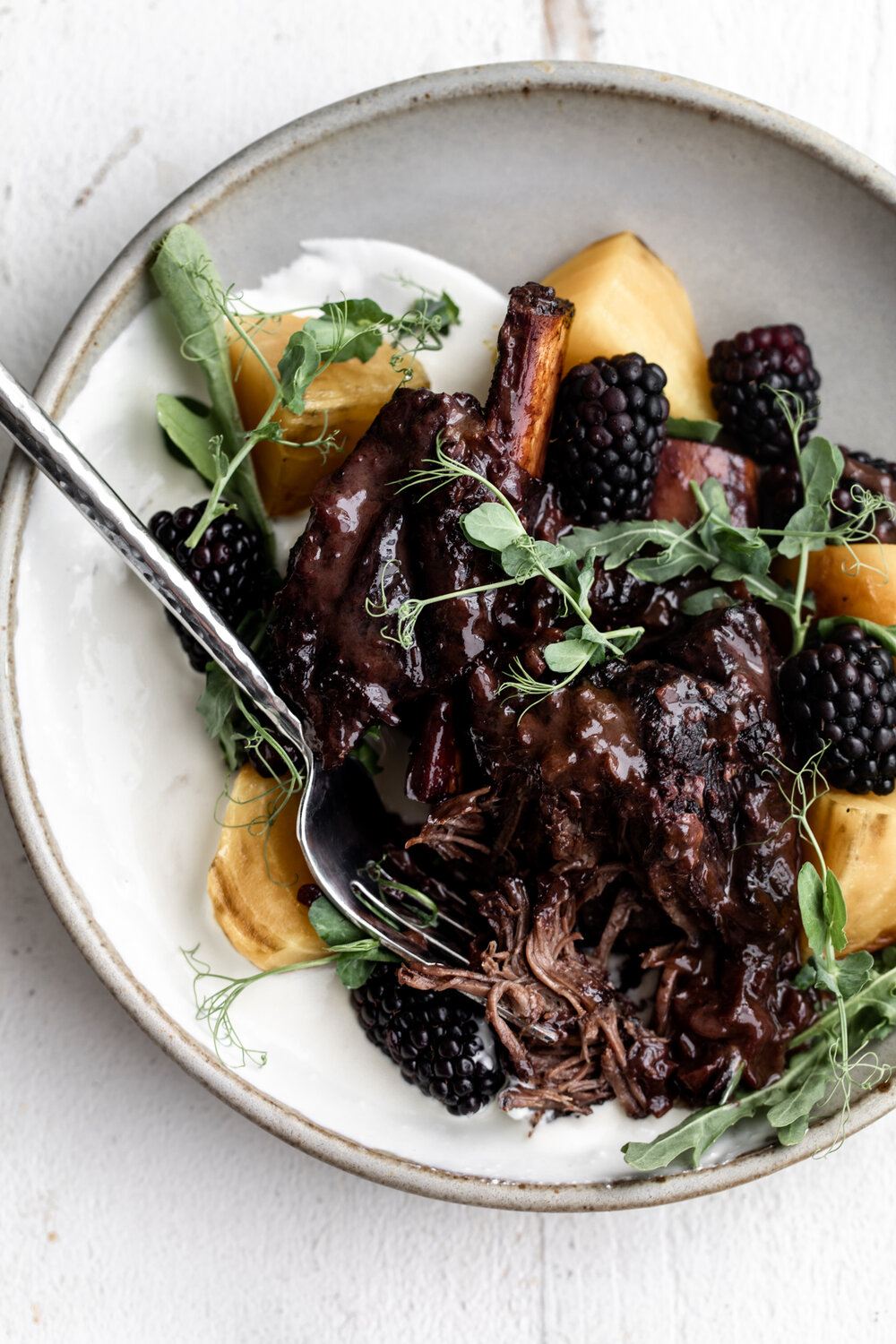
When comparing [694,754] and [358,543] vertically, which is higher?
[358,543]

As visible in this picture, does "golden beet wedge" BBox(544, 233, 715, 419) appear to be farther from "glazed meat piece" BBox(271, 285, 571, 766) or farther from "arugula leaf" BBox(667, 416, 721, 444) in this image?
"glazed meat piece" BBox(271, 285, 571, 766)

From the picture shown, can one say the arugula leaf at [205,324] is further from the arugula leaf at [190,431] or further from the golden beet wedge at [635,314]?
the golden beet wedge at [635,314]

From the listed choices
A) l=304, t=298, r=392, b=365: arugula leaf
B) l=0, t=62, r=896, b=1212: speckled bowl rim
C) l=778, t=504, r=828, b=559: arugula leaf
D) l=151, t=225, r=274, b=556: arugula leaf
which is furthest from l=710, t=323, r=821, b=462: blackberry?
l=151, t=225, r=274, b=556: arugula leaf

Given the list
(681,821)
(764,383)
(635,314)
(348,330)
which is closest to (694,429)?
(764,383)

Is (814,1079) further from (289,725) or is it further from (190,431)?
(190,431)

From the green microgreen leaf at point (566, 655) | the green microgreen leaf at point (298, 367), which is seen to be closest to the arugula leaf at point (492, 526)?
the green microgreen leaf at point (566, 655)

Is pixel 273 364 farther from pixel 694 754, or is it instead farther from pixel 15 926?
pixel 15 926

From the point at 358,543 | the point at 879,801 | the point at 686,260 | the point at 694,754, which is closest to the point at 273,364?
the point at 358,543
